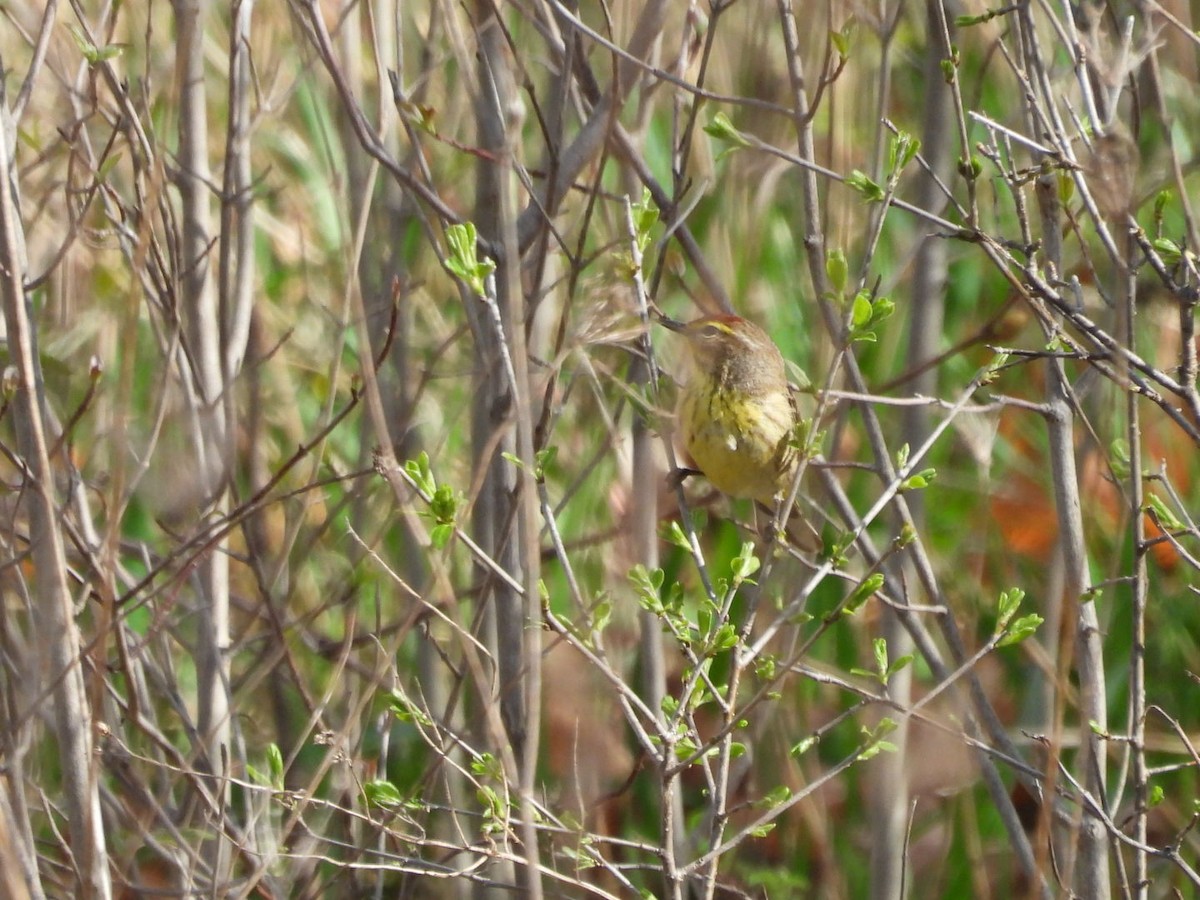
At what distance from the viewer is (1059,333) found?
1.93 m

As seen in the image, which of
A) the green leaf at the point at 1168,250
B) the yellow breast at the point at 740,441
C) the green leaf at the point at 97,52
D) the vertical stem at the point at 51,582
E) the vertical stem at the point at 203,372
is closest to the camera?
the vertical stem at the point at 51,582

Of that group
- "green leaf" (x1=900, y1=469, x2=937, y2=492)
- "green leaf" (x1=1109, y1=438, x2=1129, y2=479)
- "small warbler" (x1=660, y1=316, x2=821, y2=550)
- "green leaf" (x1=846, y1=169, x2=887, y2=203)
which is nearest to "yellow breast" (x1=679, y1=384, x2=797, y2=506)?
"small warbler" (x1=660, y1=316, x2=821, y2=550)

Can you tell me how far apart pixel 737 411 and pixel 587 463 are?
0.51m

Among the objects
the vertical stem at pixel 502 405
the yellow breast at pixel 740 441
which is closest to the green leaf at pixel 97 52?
the vertical stem at pixel 502 405

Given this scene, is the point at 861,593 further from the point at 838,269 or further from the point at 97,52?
the point at 97,52

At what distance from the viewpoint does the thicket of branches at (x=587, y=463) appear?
1939 mm

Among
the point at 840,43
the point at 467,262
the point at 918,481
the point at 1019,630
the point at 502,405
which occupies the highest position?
the point at 840,43

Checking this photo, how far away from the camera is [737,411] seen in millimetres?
2904

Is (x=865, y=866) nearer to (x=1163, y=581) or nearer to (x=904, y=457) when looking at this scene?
(x=1163, y=581)

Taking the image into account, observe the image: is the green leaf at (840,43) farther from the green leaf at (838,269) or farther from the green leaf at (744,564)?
the green leaf at (744,564)

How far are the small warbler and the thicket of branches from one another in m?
0.10

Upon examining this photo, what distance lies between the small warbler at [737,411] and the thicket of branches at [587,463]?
0.10m

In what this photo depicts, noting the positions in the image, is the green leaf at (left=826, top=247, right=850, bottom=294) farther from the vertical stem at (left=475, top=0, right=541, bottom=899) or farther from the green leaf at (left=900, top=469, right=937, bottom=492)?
the vertical stem at (left=475, top=0, right=541, bottom=899)

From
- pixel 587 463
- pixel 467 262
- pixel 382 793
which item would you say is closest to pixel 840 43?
pixel 467 262
